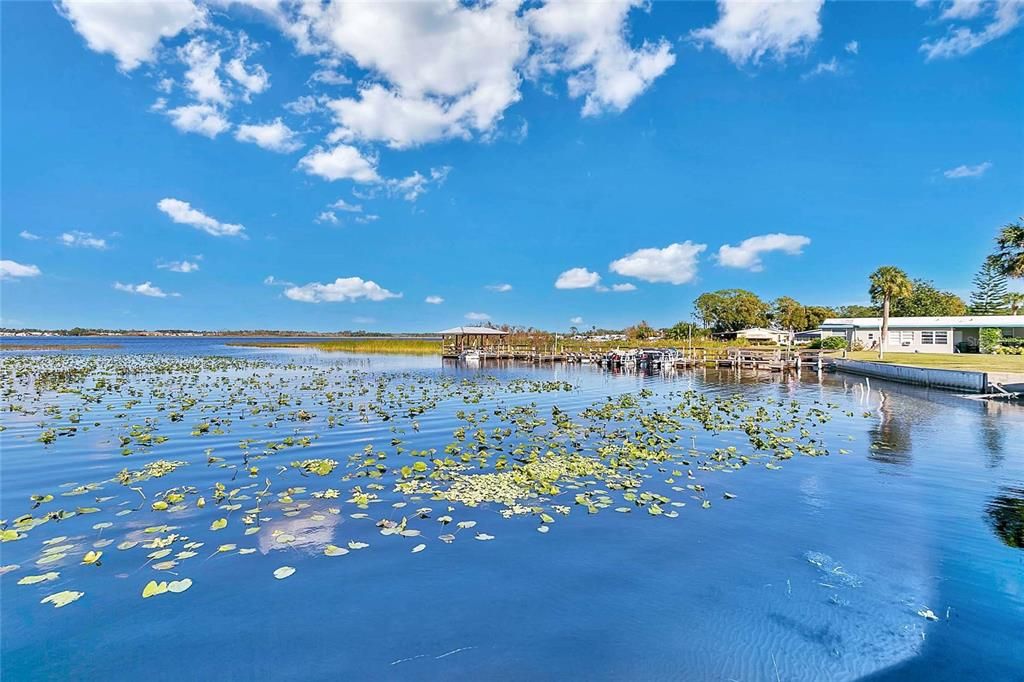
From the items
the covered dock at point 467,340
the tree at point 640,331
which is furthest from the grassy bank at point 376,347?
the tree at point 640,331

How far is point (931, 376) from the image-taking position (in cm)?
2820

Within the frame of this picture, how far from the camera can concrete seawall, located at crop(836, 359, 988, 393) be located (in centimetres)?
2496

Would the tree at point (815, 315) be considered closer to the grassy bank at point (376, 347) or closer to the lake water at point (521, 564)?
the grassy bank at point (376, 347)

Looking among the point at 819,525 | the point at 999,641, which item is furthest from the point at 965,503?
the point at 999,641

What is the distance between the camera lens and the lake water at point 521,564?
15.3ft

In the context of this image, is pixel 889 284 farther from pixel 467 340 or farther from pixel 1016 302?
pixel 467 340

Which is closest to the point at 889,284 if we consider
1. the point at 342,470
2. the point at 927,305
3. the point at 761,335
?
the point at 761,335

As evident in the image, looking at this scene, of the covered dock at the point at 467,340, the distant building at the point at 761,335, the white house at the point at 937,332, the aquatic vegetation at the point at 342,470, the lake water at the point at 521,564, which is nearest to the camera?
the lake water at the point at 521,564

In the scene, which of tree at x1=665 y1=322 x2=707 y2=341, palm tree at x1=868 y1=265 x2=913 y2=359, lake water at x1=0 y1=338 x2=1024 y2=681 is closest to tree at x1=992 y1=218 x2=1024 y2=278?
palm tree at x1=868 y1=265 x2=913 y2=359

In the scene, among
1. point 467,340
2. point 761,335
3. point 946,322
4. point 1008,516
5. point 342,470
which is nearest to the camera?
point 1008,516

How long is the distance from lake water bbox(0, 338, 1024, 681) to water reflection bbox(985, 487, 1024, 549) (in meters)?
0.06

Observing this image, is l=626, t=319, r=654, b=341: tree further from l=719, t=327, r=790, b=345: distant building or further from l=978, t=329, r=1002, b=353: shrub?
l=978, t=329, r=1002, b=353: shrub

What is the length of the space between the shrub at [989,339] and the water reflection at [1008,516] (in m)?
51.1

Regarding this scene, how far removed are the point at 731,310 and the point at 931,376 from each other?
196 ft
